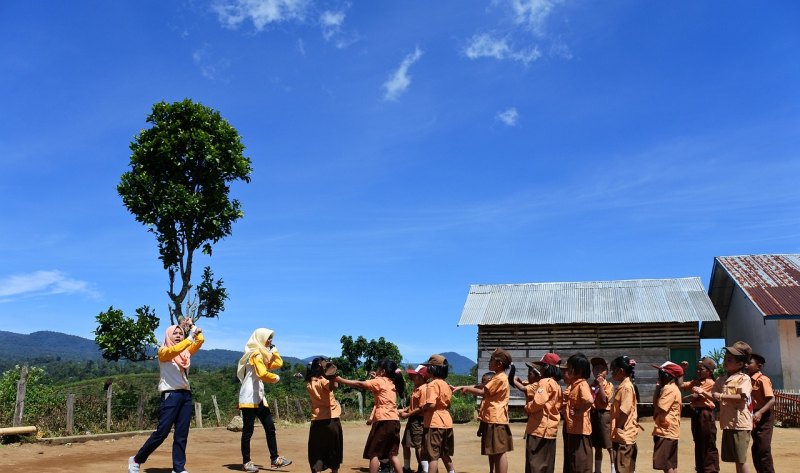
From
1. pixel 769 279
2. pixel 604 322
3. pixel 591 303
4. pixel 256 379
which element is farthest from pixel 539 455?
pixel 769 279

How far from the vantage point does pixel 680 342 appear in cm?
2114

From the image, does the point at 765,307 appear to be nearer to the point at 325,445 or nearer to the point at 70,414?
the point at 325,445

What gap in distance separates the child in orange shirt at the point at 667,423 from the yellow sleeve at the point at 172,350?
5341 mm

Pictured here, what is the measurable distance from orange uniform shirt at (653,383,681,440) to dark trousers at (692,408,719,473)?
615 mm

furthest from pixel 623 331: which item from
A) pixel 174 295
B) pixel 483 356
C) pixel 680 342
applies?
pixel 174 295

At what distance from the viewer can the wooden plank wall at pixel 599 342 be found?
69.5 feet

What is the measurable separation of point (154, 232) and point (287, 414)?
22.7 feet

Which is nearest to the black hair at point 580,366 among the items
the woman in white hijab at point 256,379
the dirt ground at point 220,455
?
the dirt ground at point 220,455

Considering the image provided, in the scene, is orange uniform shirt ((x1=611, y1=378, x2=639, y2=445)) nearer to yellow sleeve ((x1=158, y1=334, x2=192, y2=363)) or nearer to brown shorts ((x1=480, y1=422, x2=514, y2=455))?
brown shorts ((x1=480, y1=422, x2=514, y2=455))

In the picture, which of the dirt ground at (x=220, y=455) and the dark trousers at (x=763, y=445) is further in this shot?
the dirt ground at (x=220, y=455)

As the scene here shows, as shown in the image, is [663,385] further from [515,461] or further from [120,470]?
[120,470]

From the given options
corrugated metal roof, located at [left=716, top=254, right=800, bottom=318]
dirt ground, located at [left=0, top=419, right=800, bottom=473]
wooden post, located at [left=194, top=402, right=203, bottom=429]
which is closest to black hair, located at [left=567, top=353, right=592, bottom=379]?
dirt ground, located at [left=0, top=419, right=800, bottom=473]

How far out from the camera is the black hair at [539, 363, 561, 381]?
6.95 metres

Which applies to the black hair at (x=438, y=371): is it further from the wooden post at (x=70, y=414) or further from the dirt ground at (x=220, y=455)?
the wooden post at (x=70, y=414)
